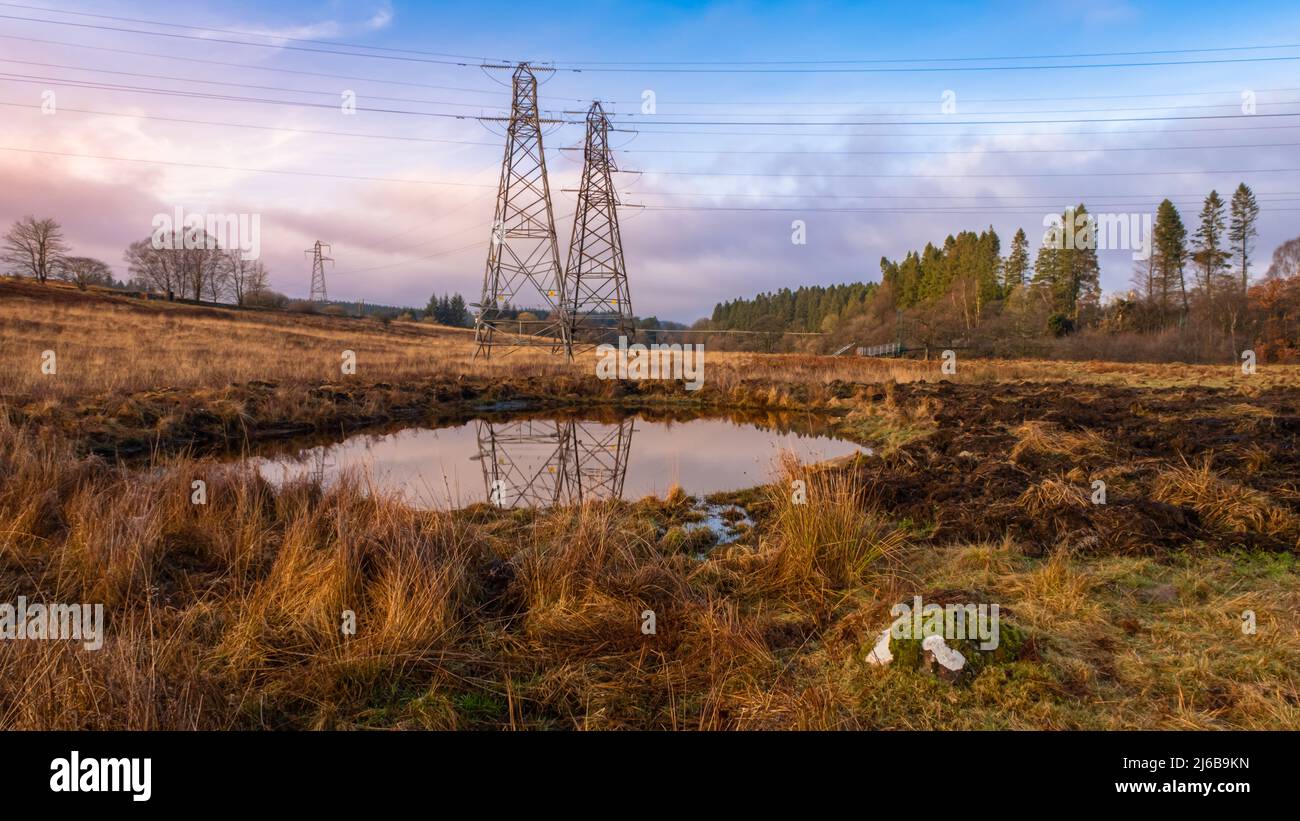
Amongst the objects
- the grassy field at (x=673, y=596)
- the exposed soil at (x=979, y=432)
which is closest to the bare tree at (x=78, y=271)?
the exposed soil at (x=979, y=432)

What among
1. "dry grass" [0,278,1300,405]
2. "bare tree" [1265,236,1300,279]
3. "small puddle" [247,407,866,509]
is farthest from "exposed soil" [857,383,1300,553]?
"bare tree" [1265,236,1300,279]

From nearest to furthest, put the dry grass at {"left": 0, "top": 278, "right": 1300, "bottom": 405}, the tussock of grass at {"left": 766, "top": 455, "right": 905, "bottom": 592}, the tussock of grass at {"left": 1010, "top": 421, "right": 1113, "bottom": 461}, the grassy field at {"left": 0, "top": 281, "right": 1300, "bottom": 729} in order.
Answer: the grassy field at {"left": 0, "top": 281, "right": 1300, "bottom": 729}
the tussock of grass at {"left": 766, "top": 455, "right": 905, "bottom": 592}
the tussock of grass at {"left": 1010, "top": 421, "right": 1113, "bottom": 461}
the dry grass at {"left": 0, "top": 278, "right": 1300, "bottom": 405}

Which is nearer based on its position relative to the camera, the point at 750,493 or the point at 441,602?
the point at 441,602

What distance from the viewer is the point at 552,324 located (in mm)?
31000

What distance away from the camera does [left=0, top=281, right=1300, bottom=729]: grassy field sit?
3.14m

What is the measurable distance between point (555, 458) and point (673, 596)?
772 cm

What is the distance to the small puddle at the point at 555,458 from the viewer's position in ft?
28.2

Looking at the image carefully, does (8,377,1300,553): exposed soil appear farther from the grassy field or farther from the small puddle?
the small puddle

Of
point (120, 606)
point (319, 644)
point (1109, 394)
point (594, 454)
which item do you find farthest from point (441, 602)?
point (1109, 394)

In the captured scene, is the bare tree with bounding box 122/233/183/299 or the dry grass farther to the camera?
the bare tree with bounding box 122/233/183/299

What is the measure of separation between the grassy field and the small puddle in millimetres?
1243

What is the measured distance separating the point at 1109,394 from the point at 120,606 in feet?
68.5

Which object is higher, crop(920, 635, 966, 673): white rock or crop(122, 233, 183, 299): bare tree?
crop(122, 233, 183, 299): bare tree

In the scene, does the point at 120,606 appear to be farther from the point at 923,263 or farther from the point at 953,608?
the point at 923,263
